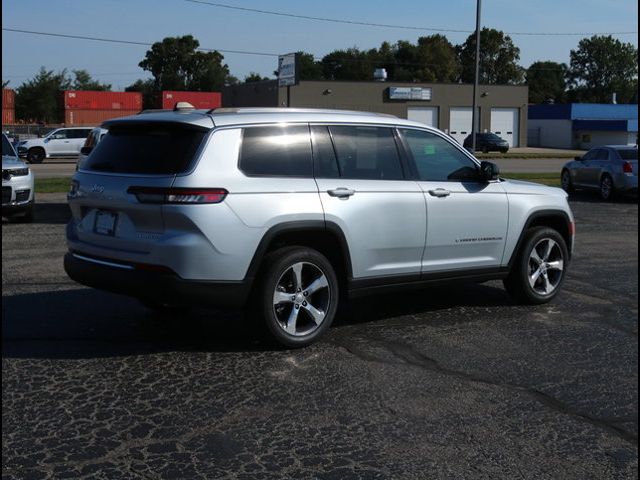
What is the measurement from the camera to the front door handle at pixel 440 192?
21.7 ft

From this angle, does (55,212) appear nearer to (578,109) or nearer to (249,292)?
(249,292)

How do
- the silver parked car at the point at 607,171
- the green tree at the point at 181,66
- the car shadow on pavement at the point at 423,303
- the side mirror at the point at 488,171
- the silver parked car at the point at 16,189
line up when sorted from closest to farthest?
the side mirror at the point at 488,171 → the car shadow on pavement at the point at 423,303 → the silver parked car at the point at 16,189 → the silver parked car at the point at 607,171 → the green tree at the point at 181,66

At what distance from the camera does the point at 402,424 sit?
4469 mm

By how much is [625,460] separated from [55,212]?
13.3 meters

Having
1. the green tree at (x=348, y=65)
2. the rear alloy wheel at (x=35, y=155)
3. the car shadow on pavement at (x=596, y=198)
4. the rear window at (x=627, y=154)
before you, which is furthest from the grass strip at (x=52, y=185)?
the green tree at (x=348, y=65)

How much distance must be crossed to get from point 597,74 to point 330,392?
103 metres

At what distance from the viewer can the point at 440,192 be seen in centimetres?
665

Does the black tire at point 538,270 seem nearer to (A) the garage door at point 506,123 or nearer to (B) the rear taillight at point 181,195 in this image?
(B) the rear taillight at point 181,195

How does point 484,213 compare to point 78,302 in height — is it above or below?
above

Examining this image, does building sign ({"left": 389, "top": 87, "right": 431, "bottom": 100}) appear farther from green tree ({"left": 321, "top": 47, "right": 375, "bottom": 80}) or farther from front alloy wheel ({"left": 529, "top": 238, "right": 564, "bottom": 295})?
front alloy wheel ({"left": 529, "top": 238, "right": 564, "bottom": 295})

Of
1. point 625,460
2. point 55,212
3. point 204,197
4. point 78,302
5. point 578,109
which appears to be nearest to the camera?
point 625,460

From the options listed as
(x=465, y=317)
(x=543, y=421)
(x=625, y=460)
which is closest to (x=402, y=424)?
(x=543, y=421)

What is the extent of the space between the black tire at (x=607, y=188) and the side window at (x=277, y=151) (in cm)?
1557

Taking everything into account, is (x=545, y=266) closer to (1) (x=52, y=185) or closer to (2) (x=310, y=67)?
(1) (x=52, y=185)
